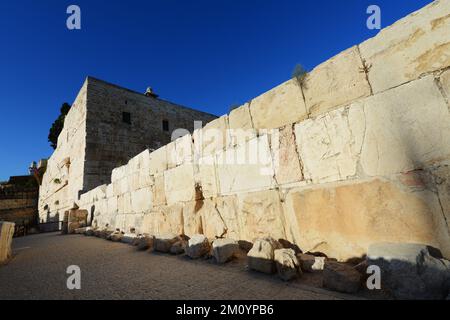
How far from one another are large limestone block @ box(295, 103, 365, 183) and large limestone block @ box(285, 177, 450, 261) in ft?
0.48

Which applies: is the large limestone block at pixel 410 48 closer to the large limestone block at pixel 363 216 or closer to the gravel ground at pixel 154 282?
the large limestone block at pixel 363 216

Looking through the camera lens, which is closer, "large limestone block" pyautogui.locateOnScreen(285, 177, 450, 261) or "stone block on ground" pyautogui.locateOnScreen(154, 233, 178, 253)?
"large limestone block" pyautogui.locateOnScreen(285, 177, 450, 261)

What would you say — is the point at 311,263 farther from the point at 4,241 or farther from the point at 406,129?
the point at 4,241

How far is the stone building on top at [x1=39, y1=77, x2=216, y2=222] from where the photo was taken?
1091 centimetres

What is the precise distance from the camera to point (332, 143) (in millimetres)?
2156

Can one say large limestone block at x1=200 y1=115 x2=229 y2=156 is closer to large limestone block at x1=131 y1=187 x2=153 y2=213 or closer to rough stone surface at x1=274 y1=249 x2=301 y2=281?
rough stone surface at x1=274 y1=249 x2=301 y2=281

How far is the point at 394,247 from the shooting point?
4.99 feet

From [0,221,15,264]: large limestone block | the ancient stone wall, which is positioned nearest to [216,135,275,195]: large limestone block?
the ancient stone wall

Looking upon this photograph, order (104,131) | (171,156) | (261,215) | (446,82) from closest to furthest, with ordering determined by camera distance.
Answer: (446,82) → (261,215) → (171,156) → (104,131)

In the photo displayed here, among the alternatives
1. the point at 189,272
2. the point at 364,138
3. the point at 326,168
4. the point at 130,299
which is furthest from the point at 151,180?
the point at 364,138

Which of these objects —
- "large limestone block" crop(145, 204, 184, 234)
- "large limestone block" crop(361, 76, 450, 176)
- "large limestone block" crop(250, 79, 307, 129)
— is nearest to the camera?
"large limestone block" crop(361, 76, 450, 176)

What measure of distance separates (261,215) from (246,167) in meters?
0.65

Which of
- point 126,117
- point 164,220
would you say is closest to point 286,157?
point 164,220
